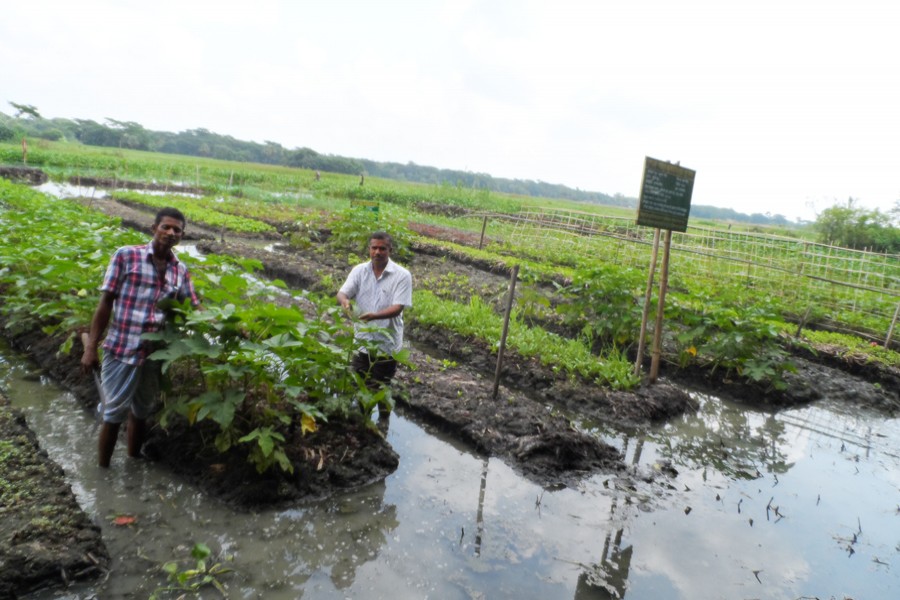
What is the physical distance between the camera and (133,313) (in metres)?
3.63

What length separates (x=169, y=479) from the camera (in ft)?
13.0

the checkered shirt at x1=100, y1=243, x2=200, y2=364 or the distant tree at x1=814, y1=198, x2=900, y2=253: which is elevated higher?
the distant tree at x1=814, y1=198, x2=900, y2=253

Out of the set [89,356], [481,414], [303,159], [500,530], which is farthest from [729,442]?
[303,159]

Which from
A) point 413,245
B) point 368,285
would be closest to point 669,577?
point 368,285

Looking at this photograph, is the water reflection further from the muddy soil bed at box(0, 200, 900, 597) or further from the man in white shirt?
the man in white shirt

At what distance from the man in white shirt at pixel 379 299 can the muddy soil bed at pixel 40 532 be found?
2137 mm

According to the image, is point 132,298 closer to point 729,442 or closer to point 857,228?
point 729,442

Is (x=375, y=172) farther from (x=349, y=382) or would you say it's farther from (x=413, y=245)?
(x=349, y=382)

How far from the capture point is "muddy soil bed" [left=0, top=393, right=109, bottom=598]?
2.74 metres

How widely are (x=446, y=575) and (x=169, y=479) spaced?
2.03 m

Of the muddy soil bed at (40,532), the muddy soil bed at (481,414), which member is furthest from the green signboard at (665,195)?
the muddy soil bed at (40,532)

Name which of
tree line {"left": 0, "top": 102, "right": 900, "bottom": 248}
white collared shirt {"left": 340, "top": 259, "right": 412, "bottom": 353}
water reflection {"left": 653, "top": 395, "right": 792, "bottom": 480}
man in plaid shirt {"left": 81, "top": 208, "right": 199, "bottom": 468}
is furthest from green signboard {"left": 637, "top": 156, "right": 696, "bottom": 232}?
tree line {"left": 0, "top": 102, "right": 900, "bottom": 248}

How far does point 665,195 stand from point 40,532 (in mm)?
5928

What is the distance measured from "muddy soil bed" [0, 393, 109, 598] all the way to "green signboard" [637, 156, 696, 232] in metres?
5.13
